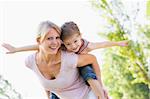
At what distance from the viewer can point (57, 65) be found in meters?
1.77

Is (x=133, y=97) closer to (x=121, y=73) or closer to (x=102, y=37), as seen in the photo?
(x=121, y=73)

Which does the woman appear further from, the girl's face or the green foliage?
the green foliage

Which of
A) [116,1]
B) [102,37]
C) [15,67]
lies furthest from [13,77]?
[116,1]

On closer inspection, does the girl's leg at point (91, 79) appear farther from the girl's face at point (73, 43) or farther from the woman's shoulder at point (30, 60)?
the woman's shoulder at point (30, 60)

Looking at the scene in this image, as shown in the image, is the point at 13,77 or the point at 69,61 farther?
the point at 13,77

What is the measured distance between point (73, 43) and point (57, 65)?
118 millimetres

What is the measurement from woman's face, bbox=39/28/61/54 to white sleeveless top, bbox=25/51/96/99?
2.7 inches

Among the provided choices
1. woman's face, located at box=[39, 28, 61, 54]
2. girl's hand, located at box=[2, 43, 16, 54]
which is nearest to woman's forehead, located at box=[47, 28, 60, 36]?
woman's face, located at box=[39, 28, 61, 54]

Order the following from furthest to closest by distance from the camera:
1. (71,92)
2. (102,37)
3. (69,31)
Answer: (102,37) < (71,92) < (69,31)

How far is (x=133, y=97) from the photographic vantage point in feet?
24.8

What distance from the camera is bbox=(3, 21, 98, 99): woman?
1.68 metres

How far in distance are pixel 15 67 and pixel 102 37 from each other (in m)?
1.37

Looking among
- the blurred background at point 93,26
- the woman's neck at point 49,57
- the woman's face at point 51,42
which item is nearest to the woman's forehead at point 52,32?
the woman's face at point 51,42

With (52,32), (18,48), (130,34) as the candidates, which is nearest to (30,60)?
(18,48)
